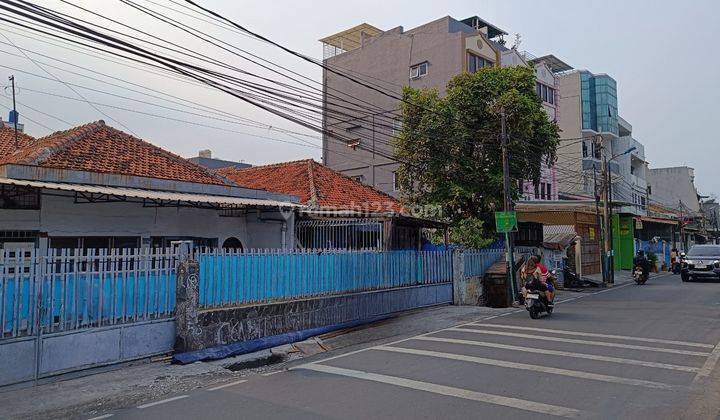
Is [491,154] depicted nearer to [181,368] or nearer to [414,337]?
[414,337]

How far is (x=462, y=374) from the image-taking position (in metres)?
7.38

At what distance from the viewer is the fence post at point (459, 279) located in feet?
54.0

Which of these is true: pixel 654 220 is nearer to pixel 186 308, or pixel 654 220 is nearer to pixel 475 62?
pixel 475 62

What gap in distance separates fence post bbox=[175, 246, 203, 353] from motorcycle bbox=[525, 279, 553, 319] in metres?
7.90

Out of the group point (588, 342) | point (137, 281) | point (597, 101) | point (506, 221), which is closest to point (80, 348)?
point (137, 281)

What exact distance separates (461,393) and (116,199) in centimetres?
888

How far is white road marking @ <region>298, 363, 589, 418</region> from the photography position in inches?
223

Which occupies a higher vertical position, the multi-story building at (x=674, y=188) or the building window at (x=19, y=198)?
the multi-story building at (x=674, y=188)

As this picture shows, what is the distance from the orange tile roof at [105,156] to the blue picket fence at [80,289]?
4257mm

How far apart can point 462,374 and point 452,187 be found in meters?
11.9

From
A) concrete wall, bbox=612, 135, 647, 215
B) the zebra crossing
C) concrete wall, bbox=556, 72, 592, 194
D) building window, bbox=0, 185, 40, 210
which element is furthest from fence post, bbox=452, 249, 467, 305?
concrete wall, bbox=612, 135, 647, 215

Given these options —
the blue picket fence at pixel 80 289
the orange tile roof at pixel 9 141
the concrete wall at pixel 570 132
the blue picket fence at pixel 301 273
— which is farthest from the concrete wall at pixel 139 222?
the concrete wall at pixel 570 132

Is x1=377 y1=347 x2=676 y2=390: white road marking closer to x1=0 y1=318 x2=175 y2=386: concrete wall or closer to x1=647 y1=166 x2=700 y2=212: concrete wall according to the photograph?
x1=0 y1=318 x2=175 y2=386: concrete wall

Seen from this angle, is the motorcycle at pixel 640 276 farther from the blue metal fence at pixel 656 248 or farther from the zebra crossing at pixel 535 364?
the zebra crossing at pixel 535 364
